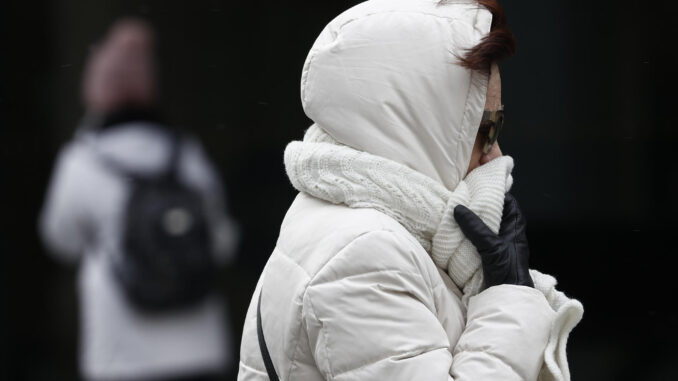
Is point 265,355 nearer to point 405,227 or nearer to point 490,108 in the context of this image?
point 405,227

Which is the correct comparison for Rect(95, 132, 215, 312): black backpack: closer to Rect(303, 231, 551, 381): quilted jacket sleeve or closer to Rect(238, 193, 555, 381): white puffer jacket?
Rect(238, 193, 555, 381): white puffer jacket

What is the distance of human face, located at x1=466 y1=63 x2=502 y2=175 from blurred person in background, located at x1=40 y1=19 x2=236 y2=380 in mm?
2879

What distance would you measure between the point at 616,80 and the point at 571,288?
3.36 feet

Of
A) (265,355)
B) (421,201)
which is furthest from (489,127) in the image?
(265,355)

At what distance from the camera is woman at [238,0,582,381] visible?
6.75 ft

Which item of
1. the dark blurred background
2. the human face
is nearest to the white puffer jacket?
the human face

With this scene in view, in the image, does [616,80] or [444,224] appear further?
[616,80]

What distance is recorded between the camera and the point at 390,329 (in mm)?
2033

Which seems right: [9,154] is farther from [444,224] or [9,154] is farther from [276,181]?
[444,224]

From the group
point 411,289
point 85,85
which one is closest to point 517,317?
point 411,289

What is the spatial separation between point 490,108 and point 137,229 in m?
3.03

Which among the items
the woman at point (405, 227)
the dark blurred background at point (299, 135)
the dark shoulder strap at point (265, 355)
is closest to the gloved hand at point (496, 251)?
the woman at point (405, 227)

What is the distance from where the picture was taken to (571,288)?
462 cm

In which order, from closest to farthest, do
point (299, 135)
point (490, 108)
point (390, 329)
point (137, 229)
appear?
point (390, 329)
point (490, 108)
point (137, 229)
point (299, 135)
